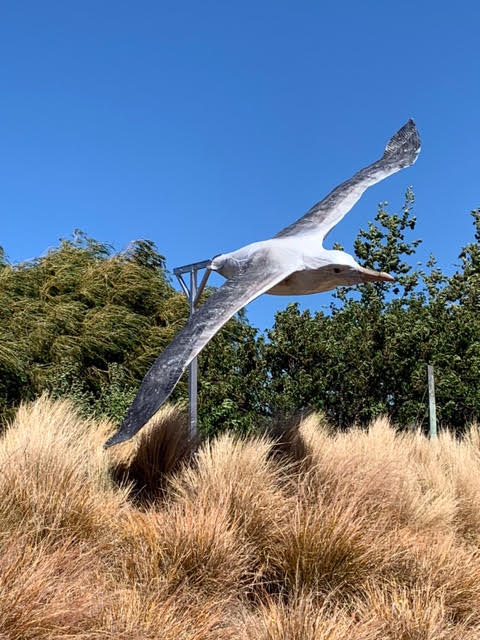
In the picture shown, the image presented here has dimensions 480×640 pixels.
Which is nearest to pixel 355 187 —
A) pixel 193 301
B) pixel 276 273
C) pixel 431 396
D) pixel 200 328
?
pixel 193 301

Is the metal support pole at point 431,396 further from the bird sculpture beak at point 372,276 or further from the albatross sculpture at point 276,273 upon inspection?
the bird sculpture beak at point 372,276

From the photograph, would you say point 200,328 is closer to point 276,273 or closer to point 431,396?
point 276,273

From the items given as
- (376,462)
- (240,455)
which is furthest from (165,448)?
(376,462)

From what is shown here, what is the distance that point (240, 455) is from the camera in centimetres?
462

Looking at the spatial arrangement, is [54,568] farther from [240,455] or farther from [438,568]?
[438,568]

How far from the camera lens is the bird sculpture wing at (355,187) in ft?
18.2

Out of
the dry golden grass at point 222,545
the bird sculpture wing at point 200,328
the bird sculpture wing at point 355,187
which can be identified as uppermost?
the bird sculpture wing at point 355,187

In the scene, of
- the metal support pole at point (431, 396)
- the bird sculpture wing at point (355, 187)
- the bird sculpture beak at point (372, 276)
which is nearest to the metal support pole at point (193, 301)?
the bird sculpture wing at point (355, 187)

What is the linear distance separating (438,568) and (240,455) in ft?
4.96

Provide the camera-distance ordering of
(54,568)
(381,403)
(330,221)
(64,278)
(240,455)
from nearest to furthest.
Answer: (54,568)
(240,455)
(330,221)
(381,403)
(64,278)

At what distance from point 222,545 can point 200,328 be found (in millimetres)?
1234

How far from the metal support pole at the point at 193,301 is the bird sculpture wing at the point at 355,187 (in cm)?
81

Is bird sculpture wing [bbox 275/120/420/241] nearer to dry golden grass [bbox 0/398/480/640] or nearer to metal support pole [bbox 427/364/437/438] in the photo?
dry golden grass [bbox 0/398/480/640]

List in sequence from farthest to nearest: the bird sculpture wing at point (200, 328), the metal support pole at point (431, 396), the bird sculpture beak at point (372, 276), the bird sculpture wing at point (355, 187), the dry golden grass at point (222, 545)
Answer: the metal support pole at point (431, 396) < the bird sculpture wing at point (355, 187) < the bird sculpture beak at point (372, 276) < the bird sculpture wing at point (200, 328) < the dry golden grass at point (222, 545)
